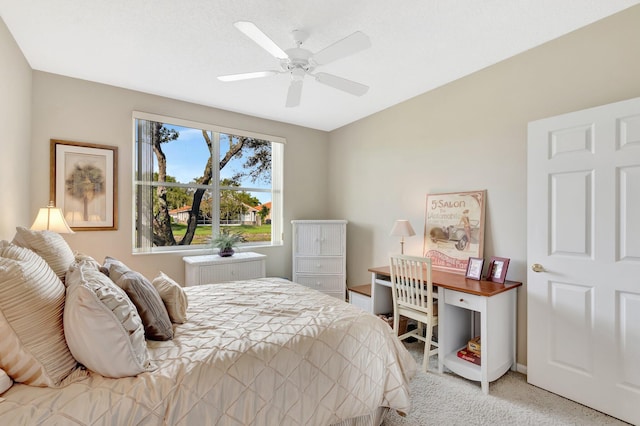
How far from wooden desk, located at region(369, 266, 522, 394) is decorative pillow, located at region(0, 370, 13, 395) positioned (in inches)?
100

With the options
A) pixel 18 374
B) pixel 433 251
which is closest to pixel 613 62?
pixel 433 251

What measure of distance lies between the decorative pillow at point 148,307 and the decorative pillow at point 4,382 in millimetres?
511

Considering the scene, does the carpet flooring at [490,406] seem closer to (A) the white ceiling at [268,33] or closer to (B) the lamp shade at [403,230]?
(B) the lamp shade at [403,230]

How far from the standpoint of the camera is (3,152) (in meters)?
2.15

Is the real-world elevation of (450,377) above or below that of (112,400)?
below

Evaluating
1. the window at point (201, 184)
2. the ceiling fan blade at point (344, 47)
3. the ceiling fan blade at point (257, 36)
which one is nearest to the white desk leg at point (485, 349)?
the ceiling fan blade at point (344, 47)

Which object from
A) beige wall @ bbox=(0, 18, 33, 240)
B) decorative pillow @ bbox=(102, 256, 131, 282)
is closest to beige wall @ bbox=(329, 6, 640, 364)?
decorative pillow @ bbox=(102, 256, 131, 282)

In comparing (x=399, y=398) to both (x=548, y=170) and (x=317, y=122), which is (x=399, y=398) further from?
(x=317, y=122)

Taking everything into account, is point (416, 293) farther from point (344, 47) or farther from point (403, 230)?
point (344, 47)

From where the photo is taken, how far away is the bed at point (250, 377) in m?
1.07

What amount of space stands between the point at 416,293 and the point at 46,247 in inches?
101

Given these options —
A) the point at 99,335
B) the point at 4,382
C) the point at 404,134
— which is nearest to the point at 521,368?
the point at 404,134

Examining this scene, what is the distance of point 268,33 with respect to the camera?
227cm

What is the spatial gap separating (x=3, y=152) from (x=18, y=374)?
1890 mm
